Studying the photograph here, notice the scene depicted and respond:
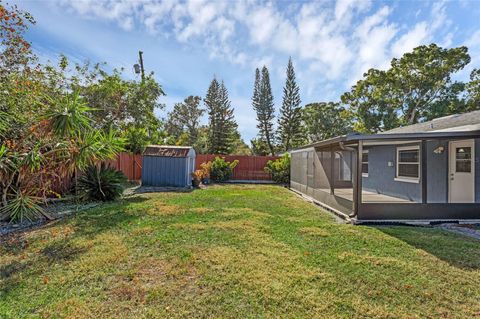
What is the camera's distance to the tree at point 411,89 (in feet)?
62.4

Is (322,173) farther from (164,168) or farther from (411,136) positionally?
(164,168)

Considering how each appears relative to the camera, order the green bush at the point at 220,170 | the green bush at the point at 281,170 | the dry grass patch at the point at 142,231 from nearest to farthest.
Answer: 1. the dry grass patch at the point at 142,231
2. the green bush at the point at 281,170
3. the green bush at the point at 220,170

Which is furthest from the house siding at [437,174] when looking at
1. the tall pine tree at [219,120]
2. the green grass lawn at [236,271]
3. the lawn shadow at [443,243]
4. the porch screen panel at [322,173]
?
the tall pine tree at [219,120]

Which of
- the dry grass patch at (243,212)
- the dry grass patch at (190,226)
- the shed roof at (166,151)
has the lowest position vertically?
the dry grass patch at (190,226)

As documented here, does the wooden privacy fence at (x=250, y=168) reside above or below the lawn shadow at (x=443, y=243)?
above

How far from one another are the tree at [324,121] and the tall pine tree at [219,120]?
9.12 meters

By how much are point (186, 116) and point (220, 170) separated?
20.9 metres

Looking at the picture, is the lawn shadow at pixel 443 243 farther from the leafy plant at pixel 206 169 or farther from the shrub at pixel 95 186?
the leafy plant at pixel 206 169

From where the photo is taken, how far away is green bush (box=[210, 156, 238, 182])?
53.3ft

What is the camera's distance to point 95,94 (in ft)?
39.2

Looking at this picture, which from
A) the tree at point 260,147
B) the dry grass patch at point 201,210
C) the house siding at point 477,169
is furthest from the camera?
the tree at point 260,147

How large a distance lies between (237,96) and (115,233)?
29.0 m

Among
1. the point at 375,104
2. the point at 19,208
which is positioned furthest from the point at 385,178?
the point at 375,104

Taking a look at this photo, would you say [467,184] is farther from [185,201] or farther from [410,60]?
[410,60]
